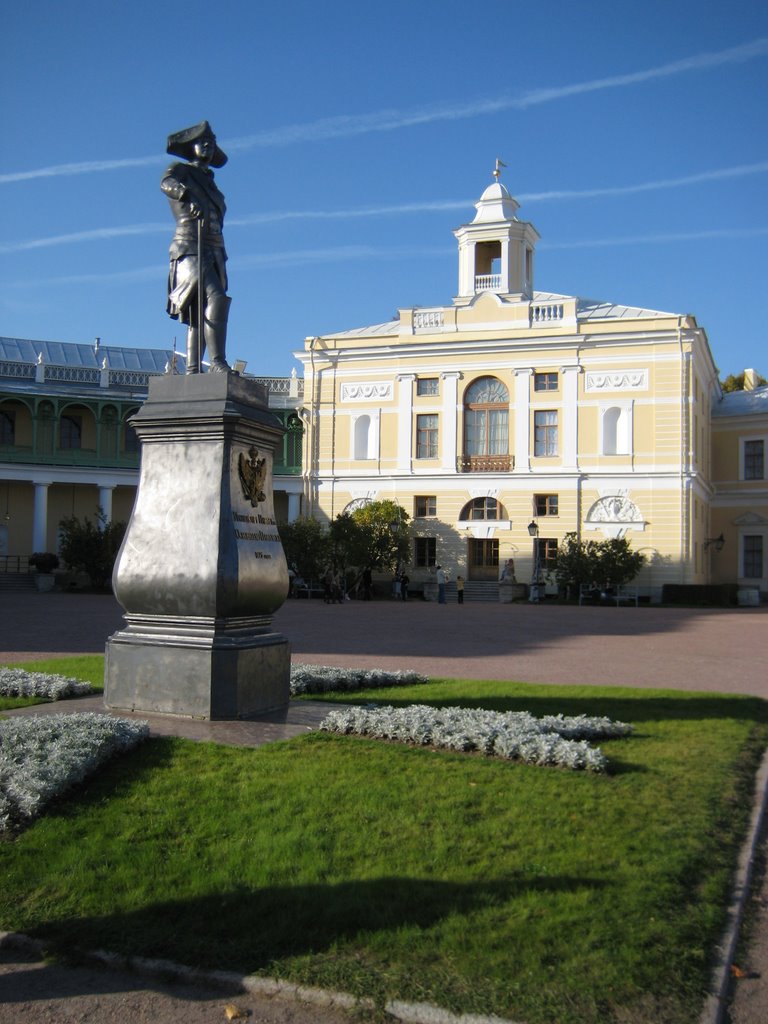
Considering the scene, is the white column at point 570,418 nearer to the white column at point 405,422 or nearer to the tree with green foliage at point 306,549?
the white column at point 405,422

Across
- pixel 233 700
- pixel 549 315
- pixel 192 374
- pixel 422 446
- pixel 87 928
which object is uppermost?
pixel 549 315

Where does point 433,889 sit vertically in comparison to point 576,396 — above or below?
below

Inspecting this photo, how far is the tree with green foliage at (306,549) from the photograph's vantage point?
1545 inches

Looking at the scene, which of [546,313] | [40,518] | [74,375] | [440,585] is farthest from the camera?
[74,375]

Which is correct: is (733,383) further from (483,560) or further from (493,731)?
(493,731)

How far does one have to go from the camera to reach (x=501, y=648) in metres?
17.6

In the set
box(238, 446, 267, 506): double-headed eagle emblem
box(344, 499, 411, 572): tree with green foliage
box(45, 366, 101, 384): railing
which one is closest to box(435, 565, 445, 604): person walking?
box(344, 499, 411, 572): tree with green foliage

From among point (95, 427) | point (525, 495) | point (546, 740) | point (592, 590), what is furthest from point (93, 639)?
point (95, 427)

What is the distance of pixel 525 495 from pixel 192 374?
3508cm

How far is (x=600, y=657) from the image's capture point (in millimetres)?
16125

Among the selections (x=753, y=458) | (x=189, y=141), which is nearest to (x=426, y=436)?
(x=753, y=458)

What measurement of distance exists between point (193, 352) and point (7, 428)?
137 ft

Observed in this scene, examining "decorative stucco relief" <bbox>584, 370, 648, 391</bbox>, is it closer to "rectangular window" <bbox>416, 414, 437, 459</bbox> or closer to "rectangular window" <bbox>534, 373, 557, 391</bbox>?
"rectangular window" <bbox>534, 373, 557, 391</bbox>

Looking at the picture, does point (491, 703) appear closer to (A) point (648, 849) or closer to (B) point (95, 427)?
(A) point (648, 849)
